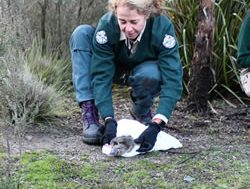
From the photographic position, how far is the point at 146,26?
148 inches

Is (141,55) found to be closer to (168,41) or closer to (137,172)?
(168,41)

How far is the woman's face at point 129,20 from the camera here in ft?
11.6

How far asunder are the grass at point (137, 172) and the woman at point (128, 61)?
20cm

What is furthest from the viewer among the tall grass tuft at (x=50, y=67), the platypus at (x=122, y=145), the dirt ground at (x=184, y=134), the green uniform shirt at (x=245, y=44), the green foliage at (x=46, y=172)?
the tall grass tuft at (x=50, y=67)

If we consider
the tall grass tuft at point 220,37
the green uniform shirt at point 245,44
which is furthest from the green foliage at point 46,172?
the tall grass tuft at point 220,37

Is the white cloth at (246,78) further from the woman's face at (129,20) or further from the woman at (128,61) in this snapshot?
the woman's face at (129,20)

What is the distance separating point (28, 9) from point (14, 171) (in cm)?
360

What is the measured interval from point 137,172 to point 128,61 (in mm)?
916

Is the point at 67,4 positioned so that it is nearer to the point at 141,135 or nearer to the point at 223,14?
the point at 223,14

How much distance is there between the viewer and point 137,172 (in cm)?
323

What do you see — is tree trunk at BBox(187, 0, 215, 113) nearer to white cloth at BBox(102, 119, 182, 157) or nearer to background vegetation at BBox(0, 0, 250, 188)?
background vegetation at BBox(0, 0, 250, 188)

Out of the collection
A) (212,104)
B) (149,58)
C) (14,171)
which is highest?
(149,58)

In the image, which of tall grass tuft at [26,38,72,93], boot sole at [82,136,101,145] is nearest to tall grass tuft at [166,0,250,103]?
tall grass tuft at [26,38,72,93]

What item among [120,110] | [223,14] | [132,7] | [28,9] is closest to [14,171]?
[132,7]
